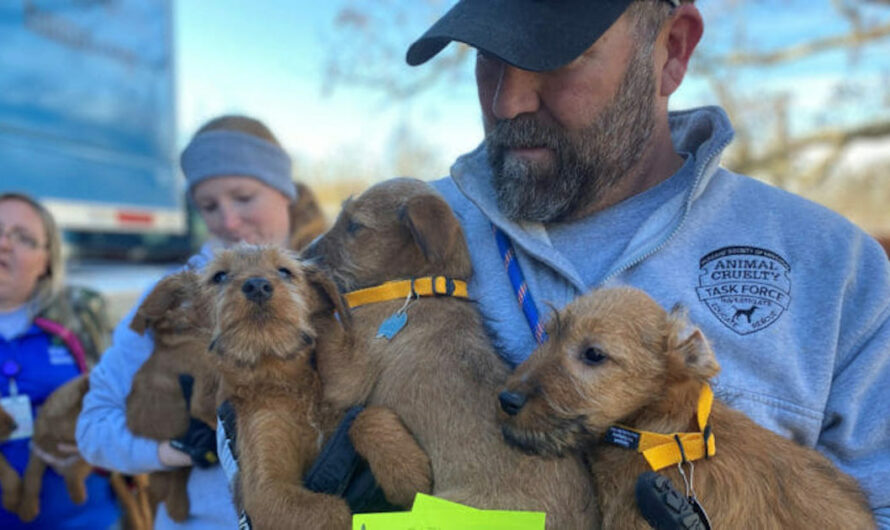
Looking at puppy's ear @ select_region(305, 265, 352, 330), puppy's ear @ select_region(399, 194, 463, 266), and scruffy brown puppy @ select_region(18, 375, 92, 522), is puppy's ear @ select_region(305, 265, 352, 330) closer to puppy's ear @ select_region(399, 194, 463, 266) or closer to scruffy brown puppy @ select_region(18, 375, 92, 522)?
puppy's ear @ select_region(399, 194, 463, 266)

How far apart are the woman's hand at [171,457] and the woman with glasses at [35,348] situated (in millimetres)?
1502

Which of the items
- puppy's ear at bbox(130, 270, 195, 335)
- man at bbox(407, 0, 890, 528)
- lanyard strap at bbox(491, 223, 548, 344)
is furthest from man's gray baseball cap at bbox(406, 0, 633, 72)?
puppy's ear at bbox(130, 270, 195, 335)

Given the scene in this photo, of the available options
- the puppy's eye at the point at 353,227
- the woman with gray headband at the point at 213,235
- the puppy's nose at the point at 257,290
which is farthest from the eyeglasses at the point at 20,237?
the puppy's nose at the point at 257,290

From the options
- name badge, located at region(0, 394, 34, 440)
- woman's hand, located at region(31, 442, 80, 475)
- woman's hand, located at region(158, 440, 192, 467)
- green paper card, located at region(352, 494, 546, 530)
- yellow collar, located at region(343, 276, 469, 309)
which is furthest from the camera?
name badge, located at region(0, 394, 34, 440)

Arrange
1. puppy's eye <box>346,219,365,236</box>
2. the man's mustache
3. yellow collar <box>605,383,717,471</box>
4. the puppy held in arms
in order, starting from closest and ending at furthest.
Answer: yellow collar <box>605,383,717,471</box>
the puppy held in arms
the man's mustache
puppy's eye <box>346,219,365,236</box>

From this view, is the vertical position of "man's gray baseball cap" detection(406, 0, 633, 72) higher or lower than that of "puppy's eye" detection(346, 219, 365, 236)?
higher

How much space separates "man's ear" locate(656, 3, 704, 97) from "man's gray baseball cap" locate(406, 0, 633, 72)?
382mm

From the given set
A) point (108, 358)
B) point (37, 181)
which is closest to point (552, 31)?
point (108, 358)

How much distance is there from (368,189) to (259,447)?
4.67ft

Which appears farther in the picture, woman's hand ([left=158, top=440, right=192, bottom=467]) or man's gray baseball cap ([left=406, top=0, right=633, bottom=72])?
woman's hand ([left=158, top=440, right=192, bottom=467])

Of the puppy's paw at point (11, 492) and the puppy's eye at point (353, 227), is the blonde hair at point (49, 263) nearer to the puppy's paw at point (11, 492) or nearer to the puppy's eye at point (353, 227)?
the puppy's paw at point (11, 492)

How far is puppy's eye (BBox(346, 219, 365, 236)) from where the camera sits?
3.37 meters

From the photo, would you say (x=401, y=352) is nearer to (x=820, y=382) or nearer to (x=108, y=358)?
(x=820, y=382)

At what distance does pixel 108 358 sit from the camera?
394 centimetres
